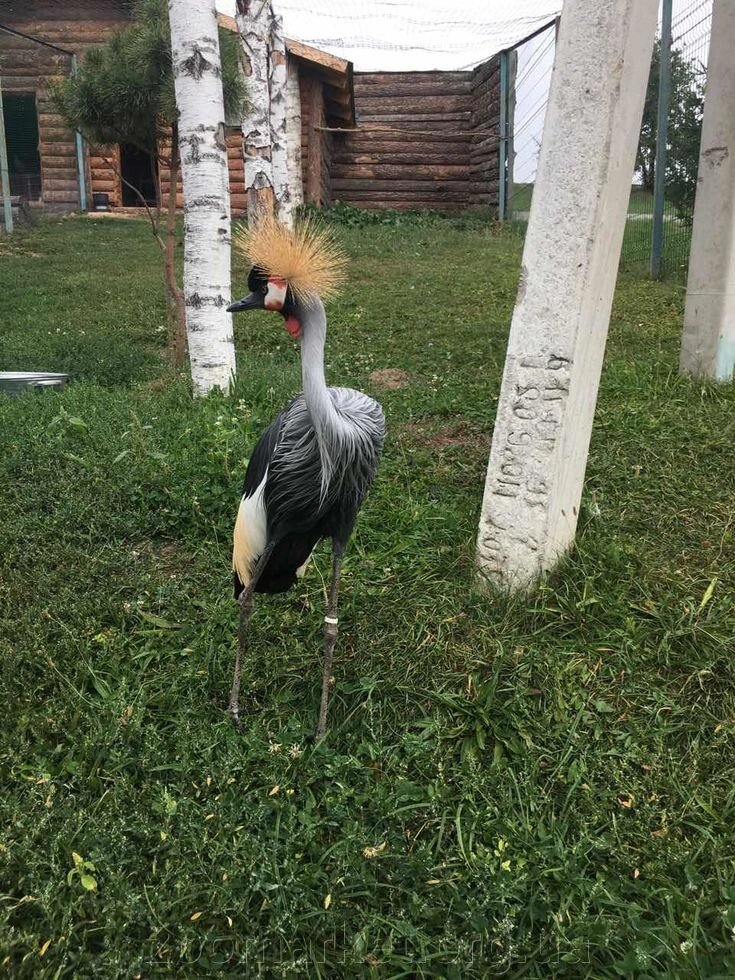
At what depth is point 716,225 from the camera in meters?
5.06

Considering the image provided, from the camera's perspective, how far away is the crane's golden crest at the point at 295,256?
247cm

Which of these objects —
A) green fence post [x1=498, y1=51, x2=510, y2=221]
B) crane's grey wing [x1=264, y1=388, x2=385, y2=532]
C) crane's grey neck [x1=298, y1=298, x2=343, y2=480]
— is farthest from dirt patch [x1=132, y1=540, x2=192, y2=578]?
green fence post [x1=498, y1=51, x2=510, y2=221]

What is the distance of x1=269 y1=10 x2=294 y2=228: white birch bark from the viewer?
1134 cm

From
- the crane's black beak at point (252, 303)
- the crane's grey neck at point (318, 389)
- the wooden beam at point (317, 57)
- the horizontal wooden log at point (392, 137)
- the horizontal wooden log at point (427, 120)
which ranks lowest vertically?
the crane's grey neck at point (318, 389)

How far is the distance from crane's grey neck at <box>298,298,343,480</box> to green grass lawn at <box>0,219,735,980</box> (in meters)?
1.06

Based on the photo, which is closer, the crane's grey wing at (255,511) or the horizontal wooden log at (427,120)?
the crane's grey wing at (255,511)

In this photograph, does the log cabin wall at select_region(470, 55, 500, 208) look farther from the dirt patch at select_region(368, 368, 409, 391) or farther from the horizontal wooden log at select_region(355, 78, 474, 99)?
the dirt patch at select_region(368, 368, 409, 391)

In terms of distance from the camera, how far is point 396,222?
17219mm

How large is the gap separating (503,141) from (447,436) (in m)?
14.3

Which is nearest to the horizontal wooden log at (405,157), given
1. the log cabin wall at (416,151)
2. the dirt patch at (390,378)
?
the log cabin wall at (416,151)

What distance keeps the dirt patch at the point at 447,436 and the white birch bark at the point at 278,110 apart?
7007 millimetres

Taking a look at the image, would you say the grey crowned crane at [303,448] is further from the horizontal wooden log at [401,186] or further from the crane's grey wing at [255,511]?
the horizontal wooden log at [401,186]

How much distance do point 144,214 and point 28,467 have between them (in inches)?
620

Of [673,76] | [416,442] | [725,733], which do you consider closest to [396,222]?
[673,76]
